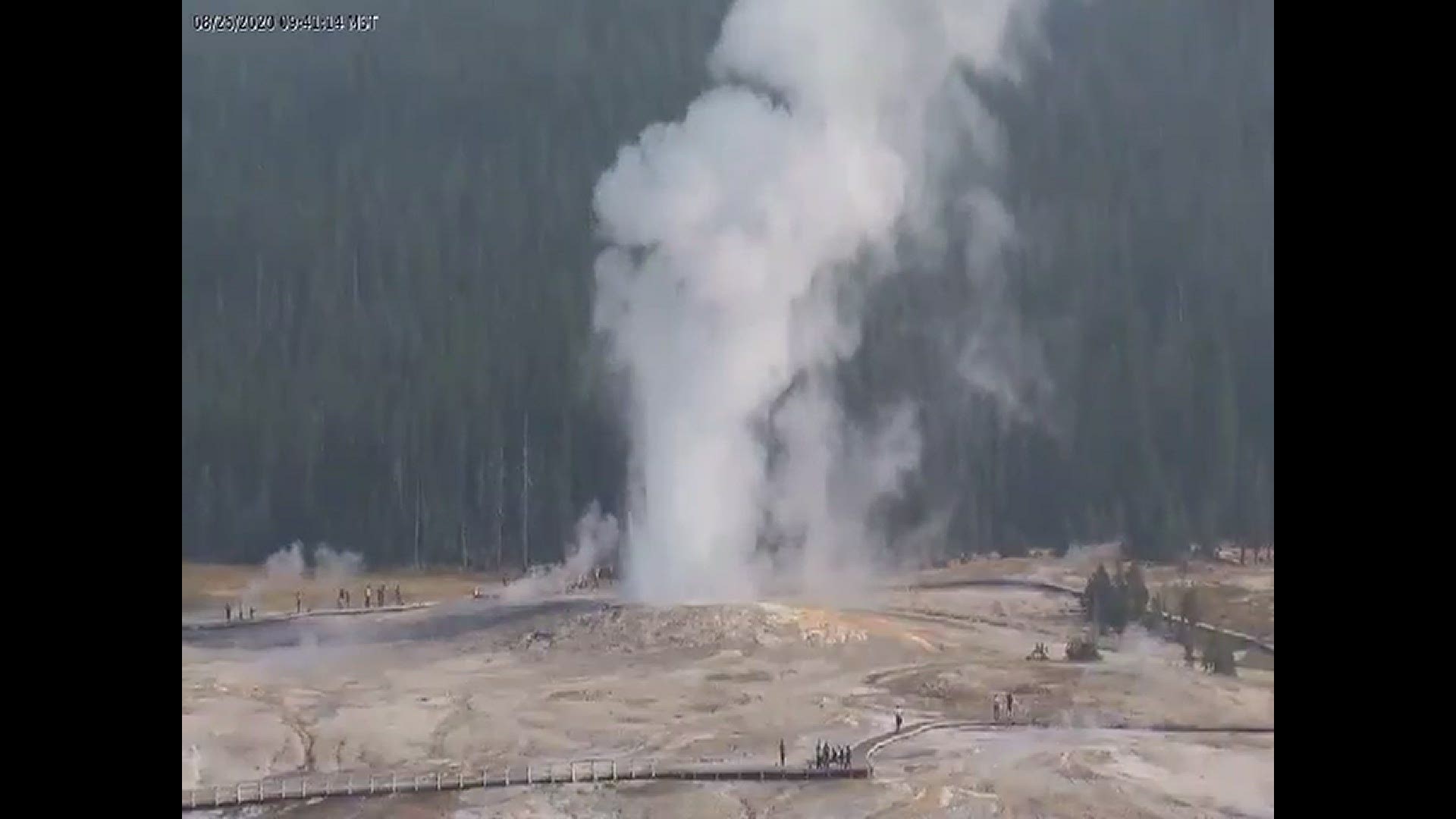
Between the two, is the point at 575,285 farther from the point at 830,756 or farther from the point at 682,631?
the point at 830,756

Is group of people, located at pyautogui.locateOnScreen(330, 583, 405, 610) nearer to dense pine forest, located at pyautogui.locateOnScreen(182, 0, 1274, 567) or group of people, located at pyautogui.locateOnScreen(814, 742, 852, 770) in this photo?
dense pine forest, located at pyautogui.locateOnScreen(182, 0, 1274, 567)

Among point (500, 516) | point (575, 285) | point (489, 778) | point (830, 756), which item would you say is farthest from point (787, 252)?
point (489, 778)

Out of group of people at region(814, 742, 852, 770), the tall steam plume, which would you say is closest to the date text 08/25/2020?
the tall steam plume

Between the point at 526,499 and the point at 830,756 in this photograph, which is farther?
the point at 526,499

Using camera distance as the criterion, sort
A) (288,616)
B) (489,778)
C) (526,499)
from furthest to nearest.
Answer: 1. (526,499)
2. (288,616)
3. (489,778)

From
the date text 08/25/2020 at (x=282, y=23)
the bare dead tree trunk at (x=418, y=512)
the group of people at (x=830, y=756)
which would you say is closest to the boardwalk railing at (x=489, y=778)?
the group of people at (x=830, y=756)

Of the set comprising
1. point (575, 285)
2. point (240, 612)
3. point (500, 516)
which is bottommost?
point (240, 612)
